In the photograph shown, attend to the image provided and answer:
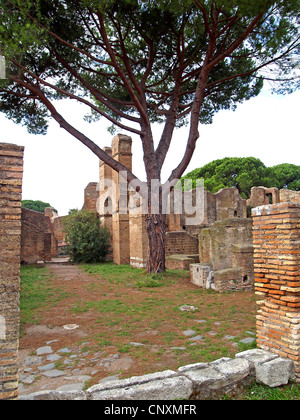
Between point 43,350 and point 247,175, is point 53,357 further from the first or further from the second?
point 247,175

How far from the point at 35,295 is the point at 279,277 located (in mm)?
6396

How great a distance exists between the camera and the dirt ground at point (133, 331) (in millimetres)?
3824

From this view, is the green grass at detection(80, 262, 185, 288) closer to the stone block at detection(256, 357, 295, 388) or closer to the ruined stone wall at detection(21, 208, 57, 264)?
the ruined stone wall at detection(21, 208, 57, 264)

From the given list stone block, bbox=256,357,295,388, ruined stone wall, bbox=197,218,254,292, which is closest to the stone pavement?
stone block, bbox=256,357,295,388

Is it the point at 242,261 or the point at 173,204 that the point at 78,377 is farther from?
the point at 173,204

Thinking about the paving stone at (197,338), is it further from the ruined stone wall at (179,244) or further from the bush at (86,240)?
the bush at (86,240)

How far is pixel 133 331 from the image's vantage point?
5258 mm

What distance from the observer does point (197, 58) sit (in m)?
12.0

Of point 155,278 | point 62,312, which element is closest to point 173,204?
point 155,278

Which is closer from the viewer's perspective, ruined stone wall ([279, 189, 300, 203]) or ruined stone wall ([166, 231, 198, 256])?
ruined stone wall ([166, 231, 198, 256])

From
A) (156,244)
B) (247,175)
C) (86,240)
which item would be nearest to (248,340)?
(156,244)

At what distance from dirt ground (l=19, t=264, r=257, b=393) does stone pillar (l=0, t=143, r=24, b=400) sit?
0.90m

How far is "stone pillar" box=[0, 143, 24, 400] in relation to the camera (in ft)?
8.29

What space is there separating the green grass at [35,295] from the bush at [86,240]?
3.99 m
